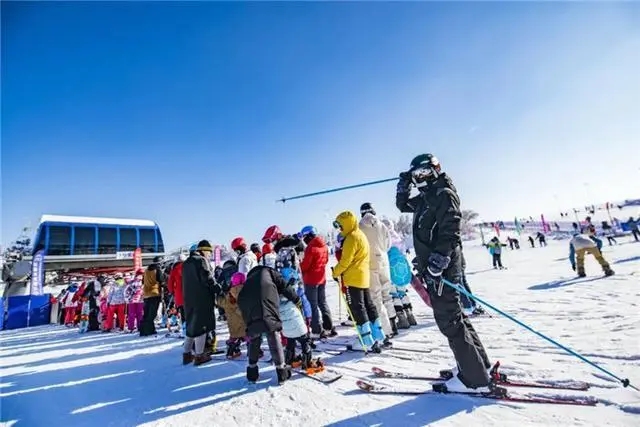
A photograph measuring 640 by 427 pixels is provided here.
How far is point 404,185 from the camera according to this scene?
144 inches

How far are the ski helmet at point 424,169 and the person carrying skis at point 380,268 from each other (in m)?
2.11

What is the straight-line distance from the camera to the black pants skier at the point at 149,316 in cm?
849

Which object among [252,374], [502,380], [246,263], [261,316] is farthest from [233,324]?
[502,380]

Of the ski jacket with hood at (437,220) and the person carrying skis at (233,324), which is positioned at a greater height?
the ski jacket with hood at (437,220)

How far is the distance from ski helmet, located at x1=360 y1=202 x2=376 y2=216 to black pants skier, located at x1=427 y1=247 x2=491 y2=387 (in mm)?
2725

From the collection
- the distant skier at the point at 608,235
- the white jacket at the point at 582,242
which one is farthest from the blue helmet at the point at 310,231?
the distant skier at the point at 608,235

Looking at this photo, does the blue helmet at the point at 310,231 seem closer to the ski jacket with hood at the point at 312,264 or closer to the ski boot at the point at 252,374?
the ski jacket with hood at the point at 312,264

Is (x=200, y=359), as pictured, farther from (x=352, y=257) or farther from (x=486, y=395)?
(x=486, y=395)

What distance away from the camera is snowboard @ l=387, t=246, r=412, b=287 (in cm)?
578

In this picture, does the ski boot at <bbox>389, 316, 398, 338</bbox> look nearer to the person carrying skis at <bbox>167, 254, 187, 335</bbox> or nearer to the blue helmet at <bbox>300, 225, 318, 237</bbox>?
the blue helmet at <bbox>300, 225, 318, 237</bbox>

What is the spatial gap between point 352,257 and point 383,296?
1403 mm

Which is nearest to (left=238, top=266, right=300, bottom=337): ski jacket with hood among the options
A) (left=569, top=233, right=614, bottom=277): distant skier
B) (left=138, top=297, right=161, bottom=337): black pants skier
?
(left=138, top=297, right=161, bottom=337): black pants skier

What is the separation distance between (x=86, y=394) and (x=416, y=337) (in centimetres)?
492

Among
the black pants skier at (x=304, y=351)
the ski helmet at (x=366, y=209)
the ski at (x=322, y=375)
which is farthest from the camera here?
the ski helmet at (x=366, y=209)
